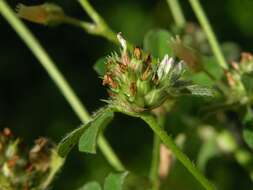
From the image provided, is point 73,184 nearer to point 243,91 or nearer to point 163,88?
point 243,91

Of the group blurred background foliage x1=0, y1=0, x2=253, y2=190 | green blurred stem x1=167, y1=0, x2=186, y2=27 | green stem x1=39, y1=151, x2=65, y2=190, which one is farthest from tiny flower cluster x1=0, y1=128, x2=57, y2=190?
blurred background foliage x1=0, y1=0, x2=253, y2=190

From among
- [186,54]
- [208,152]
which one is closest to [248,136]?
[186,54]

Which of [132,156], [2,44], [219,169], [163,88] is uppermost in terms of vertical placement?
[163,88]

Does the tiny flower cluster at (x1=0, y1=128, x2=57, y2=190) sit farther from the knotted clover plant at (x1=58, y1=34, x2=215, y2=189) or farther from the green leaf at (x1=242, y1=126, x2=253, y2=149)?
the green leaf at (x1=242, y1=126, x2=253, y2=149)

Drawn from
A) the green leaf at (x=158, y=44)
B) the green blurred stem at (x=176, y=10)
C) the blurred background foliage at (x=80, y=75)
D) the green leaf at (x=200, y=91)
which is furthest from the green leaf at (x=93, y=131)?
the blurred background foliage at (x=80, y=75)

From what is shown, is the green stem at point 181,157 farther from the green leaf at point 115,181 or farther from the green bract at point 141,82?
the green leaf at point 115,181

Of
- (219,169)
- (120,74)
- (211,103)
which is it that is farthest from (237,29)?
(120,74)
